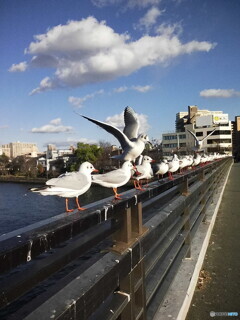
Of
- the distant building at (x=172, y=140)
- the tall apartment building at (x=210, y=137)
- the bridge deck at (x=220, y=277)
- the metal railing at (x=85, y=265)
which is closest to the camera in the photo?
the metal railing at (x=85, y=265)

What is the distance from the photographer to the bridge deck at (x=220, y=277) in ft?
10.2

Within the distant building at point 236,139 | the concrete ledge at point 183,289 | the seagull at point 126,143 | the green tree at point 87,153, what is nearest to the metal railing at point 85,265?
the concrete ledge at point 183,289

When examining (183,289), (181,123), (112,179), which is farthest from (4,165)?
(183,289)

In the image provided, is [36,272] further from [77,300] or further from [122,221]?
[122,221]

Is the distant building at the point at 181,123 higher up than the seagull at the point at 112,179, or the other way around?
the distant building at the point at 181,123

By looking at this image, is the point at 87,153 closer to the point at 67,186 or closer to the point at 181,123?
the point at 67,186

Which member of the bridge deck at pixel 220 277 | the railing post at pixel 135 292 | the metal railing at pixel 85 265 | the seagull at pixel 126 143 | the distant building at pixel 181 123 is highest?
the distant building at pixel 181 123

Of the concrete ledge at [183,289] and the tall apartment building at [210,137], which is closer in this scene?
the concrete ledge at [183,289]

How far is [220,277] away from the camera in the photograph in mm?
3895

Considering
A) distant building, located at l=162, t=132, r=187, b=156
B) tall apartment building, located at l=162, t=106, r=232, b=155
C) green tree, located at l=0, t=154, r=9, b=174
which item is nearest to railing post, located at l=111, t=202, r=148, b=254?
tall apartment building, located at l=162, t=106, r=232, b=155

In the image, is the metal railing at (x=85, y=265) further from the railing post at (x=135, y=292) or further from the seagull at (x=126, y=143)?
the seagull at (x=126, y=143)

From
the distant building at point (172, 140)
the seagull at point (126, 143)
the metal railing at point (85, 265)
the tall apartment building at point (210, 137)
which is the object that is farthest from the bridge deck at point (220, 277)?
the distant building at point (172, 140)

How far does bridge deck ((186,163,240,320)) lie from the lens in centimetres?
312

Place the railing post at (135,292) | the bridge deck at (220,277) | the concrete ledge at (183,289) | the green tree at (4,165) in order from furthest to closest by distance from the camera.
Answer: the green tree at (4,165), the bridge deck at (220,277), the concrete ledge at (183,289), the railing post at (135,292)
